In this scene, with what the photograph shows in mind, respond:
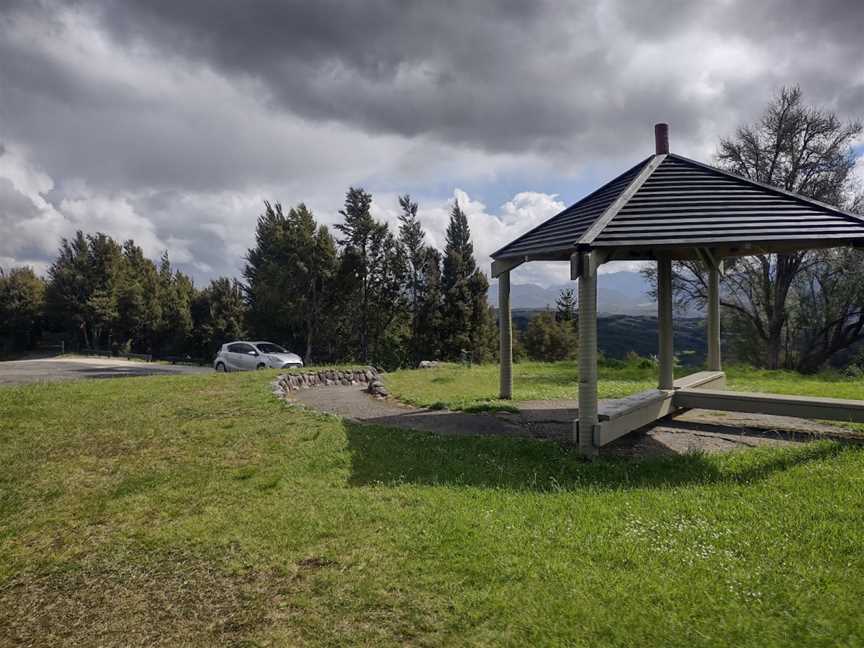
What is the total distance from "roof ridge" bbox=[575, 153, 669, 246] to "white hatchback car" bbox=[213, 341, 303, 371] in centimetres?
1513

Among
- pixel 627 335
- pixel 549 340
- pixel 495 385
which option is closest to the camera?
pixel 495 385

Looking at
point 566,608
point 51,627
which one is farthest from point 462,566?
point 51,627

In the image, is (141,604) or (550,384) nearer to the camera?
(141,604)

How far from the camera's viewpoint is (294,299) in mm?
40219

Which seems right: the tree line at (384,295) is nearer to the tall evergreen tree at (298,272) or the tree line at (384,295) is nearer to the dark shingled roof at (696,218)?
the tall evergreen tree at (298,272)

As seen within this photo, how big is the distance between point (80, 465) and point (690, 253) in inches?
440

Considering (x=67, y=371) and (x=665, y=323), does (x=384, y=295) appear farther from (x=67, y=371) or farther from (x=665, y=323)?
(x=665, y=323)

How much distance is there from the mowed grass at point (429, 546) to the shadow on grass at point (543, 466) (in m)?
0.03

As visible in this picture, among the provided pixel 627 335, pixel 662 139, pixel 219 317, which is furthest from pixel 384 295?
pixel 627 335

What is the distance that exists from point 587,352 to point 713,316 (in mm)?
5817

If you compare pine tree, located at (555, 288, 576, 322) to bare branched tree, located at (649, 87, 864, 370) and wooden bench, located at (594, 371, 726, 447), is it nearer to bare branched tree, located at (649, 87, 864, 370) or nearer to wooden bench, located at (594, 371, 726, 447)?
bare branched tree, located at (649, 87, 864, 370)

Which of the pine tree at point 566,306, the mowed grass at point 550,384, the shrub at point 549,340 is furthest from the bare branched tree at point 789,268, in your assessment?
the pine tree at point 566,306

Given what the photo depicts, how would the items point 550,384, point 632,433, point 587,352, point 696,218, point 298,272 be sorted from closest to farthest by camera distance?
point 587,352, point 696,218, point 632,433, point 550,384, point 298,272

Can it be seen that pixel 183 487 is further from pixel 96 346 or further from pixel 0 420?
pixel 96 346
